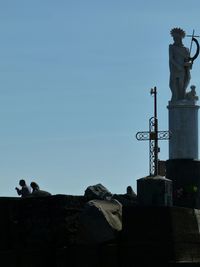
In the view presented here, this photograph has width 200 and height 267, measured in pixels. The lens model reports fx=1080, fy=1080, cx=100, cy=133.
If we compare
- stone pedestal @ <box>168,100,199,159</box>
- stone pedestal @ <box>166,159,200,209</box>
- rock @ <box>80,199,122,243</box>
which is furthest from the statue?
rock @ <box>80,199,122,243</box>

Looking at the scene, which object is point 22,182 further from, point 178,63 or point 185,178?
point 178,63

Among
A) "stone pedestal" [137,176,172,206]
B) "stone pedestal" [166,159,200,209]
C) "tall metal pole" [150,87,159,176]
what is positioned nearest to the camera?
"stone pedestal" [137,176,172,206]

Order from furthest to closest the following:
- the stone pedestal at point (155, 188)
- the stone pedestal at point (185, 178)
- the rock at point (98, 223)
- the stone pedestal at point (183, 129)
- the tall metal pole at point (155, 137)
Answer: the stone pedestal at point (183, 129)
the stone pedestal at point (185, 178)
the tall metal pole at point (155, 137)
the stone pedestal at point (155, 188)
the rock at point (98, 223)

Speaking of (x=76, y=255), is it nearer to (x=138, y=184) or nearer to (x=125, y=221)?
(x=125, y=221)

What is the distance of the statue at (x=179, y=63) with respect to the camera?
38969mm

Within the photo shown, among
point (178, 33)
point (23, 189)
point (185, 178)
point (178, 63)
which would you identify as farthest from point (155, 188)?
point (178, 33)

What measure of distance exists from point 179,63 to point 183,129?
2.77m

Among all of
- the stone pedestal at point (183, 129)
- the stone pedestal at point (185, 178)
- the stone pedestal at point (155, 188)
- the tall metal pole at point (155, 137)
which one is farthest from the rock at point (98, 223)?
the stone pedestal at point (183, 129)

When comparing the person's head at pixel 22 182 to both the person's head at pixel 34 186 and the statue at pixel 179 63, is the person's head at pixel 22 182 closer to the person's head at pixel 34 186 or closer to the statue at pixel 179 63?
the person's head at pixel 34 186

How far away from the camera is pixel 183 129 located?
37.6 meters

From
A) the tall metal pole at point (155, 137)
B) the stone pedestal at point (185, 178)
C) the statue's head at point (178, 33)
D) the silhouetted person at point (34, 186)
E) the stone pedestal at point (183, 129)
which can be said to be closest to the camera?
the silhouetted person at point (34, 186)

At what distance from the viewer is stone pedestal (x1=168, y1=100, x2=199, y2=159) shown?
A: 37.5m

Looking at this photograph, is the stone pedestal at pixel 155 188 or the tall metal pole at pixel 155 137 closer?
the stone pedestal at pixel 155 188

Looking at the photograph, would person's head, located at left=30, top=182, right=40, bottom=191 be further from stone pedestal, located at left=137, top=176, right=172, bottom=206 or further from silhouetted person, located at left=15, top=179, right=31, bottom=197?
stone pedestal, located at left=137, top=176, right=172, bottom=206
